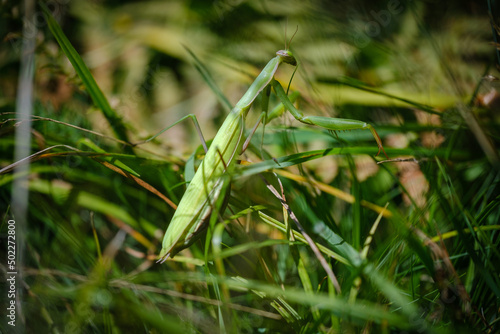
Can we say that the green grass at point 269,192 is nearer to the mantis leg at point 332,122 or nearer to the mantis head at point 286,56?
the mantis leg at point 332,122

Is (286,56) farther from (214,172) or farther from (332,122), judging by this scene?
(214,172)

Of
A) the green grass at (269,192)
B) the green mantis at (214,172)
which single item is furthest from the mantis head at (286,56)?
the green grass at (269,192)

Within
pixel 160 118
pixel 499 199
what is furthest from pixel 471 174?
pixel 160 118

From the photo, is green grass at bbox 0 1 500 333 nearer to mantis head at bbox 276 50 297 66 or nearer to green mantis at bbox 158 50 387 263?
green mantis at bbox 158 50 387 263

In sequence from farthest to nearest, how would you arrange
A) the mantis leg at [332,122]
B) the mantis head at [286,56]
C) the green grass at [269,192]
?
the mantis head at [286,56], the mantis leg at [332,122], the green grass at [269,192]

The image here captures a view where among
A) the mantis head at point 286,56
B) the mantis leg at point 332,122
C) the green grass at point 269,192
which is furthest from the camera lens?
the mantis head at point 286,56

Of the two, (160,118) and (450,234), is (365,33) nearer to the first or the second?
(450,234)

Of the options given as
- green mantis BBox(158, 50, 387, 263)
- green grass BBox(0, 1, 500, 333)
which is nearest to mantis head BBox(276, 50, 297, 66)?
green mantis BBox(158, 50, 387, 263)

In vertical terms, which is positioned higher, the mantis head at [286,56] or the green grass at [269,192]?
the mantis head at [286,56]
